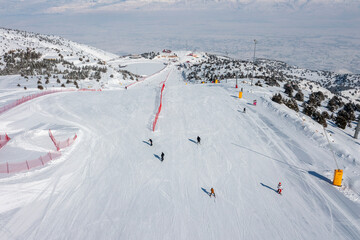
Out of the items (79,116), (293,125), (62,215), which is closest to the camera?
(62,215)

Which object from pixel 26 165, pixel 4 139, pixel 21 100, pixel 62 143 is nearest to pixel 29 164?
pixel 26 165

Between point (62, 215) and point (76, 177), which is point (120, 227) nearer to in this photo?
point (62, 215)

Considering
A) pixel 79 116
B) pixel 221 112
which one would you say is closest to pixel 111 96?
pixel 79 116

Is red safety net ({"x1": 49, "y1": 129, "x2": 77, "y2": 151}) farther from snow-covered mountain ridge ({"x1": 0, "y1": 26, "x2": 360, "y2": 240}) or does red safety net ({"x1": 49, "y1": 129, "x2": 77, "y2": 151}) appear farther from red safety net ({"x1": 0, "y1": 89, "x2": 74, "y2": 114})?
red safety net ({"x1": 0, "y1": 89, "x2": 74, "y2": 114})

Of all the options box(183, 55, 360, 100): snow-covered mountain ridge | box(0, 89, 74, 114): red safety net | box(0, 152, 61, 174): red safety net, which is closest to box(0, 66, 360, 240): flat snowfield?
box(0, 152, 61, 174): red safety net

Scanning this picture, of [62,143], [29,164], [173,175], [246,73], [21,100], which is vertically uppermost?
[21,100]

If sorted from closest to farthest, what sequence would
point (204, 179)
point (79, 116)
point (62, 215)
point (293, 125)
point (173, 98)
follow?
point (62, 215)
point (204, 179)
point (293, 125)
point (79, 116)
point (173, 98)

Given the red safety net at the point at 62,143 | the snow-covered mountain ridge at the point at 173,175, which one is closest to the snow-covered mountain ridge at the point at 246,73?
the snow-covered mountain ridge at the point at 173,175

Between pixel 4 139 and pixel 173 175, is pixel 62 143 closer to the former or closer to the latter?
pixel 4 139
